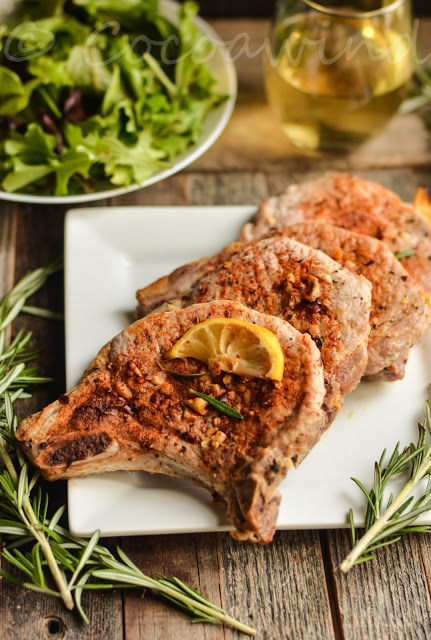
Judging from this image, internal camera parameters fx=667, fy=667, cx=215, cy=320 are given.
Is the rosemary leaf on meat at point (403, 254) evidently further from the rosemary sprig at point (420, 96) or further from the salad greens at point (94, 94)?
the rosemary sprig at point (420, 96)

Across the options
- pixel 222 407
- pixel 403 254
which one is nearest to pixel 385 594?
pixel 222 407

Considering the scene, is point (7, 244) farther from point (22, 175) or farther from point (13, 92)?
point (13, 92)

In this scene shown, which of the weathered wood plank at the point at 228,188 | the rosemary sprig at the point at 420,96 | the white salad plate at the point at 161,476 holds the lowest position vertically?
the white salad plate at the point at 161,476

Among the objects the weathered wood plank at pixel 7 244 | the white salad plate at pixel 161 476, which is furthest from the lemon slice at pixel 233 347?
the weathered wood plank at pixel 7 244

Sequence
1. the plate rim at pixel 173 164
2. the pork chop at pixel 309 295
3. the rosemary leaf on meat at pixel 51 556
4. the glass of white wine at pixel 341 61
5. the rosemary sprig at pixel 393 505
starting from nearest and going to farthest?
the rosemary leaf on meat at pixel 51 556 < the rosemary sprig at pixel 393 505 < the pork chop at pixel 309 295 < the plate rim at pixel 173 164 < the glass of white wine at pixel 341 61

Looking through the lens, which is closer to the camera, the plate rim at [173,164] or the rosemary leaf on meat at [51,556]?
the rosemary leaf on meat at [51,556]

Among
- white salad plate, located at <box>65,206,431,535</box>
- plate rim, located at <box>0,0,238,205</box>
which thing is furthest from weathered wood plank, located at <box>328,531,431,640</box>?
plate rim, located at <box>0,0,238,205</box>
